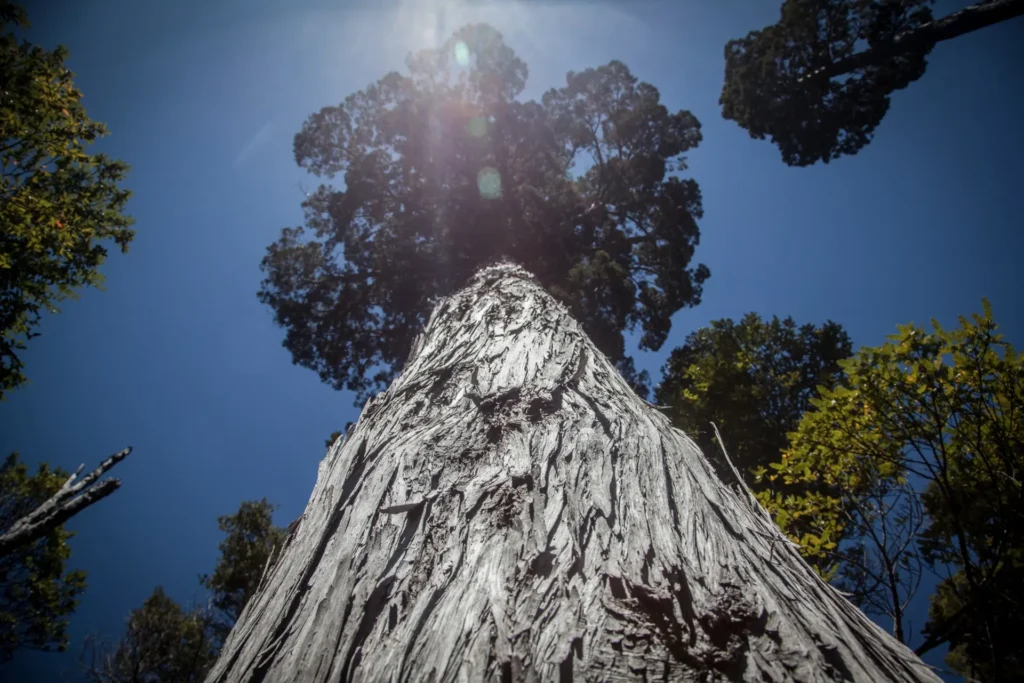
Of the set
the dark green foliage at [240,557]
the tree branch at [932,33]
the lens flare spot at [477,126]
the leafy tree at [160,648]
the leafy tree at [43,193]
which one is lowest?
the leafy tree at [160,648]

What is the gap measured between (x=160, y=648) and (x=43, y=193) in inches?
487

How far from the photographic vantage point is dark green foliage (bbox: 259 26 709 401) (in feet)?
28.6

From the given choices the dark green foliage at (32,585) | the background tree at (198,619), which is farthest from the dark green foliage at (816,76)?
the dark green foliage at (32,585)

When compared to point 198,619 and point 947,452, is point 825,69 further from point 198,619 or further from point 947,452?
point 198,619

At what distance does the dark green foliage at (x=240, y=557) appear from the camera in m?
12.2

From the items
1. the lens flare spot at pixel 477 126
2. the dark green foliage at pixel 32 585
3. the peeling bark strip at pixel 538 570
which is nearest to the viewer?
the peeling bark strip at pixel 538 570

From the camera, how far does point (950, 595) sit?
7.31 metres

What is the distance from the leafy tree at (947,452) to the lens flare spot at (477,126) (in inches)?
309

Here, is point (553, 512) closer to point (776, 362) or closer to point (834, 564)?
point (834, 564)

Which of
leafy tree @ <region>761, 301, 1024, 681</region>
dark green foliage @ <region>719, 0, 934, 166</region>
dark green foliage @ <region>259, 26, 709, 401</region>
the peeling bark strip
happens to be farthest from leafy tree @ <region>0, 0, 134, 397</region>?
dark green foliage @ <region>719, 0, 934, 166</region>

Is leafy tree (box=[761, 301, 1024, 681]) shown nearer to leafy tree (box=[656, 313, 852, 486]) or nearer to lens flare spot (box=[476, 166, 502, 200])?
leafy tree (box=[656, 313, 852, 486])

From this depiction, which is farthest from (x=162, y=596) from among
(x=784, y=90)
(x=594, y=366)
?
(x=784, y=90)

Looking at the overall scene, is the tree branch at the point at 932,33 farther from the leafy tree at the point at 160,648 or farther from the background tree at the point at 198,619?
the leafy tree at the point at 160,648

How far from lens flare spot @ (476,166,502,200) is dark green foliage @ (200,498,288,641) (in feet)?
33.4
